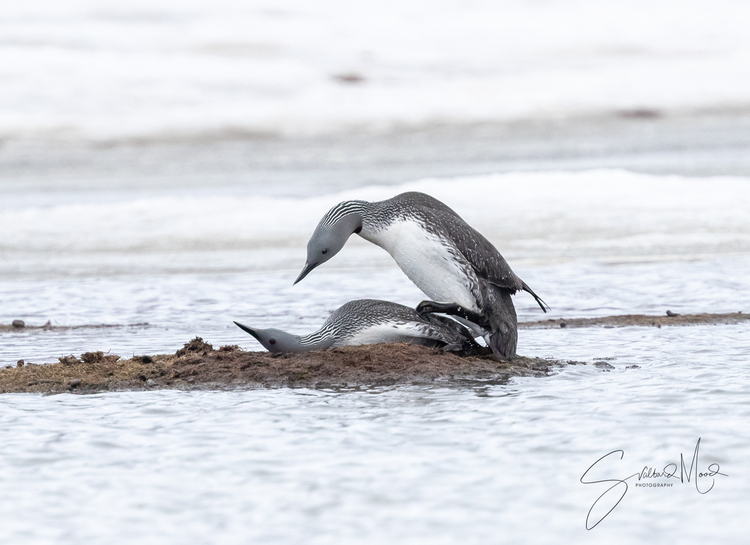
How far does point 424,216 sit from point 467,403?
137 centimetres

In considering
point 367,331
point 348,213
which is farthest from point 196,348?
point 348,213

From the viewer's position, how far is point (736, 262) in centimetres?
1153

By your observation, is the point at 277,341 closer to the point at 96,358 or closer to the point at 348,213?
the point at 348,213

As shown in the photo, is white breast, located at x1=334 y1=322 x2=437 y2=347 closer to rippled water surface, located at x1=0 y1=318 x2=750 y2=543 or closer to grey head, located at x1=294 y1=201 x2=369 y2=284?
grey head, located at x1=294 y1=201 x2=369 y2=284

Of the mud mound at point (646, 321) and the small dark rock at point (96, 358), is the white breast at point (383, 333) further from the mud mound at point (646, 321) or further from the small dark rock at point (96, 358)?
the mud mound at point (646, 321)

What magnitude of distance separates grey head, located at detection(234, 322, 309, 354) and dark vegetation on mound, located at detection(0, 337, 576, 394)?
0.06m

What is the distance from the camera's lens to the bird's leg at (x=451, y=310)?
246 inches

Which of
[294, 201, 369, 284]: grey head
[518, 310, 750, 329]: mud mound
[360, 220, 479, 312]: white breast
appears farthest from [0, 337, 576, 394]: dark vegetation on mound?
[518, 310, 750, 329]: mud mound

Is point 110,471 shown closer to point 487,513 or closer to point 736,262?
point 487,513

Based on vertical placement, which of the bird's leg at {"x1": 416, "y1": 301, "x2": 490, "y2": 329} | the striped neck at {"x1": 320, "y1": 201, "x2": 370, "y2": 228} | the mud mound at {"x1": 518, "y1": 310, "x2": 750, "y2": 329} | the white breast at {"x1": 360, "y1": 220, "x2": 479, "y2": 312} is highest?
the striped neck at {"x1": 320, "y1": 201, "x2": 370, "y2": 228}

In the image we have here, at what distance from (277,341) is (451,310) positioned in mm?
1041

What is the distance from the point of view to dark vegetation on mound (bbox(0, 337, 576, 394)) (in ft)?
19.4

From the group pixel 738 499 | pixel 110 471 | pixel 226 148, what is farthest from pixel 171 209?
pixel 738 499

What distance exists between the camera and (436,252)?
620cm
